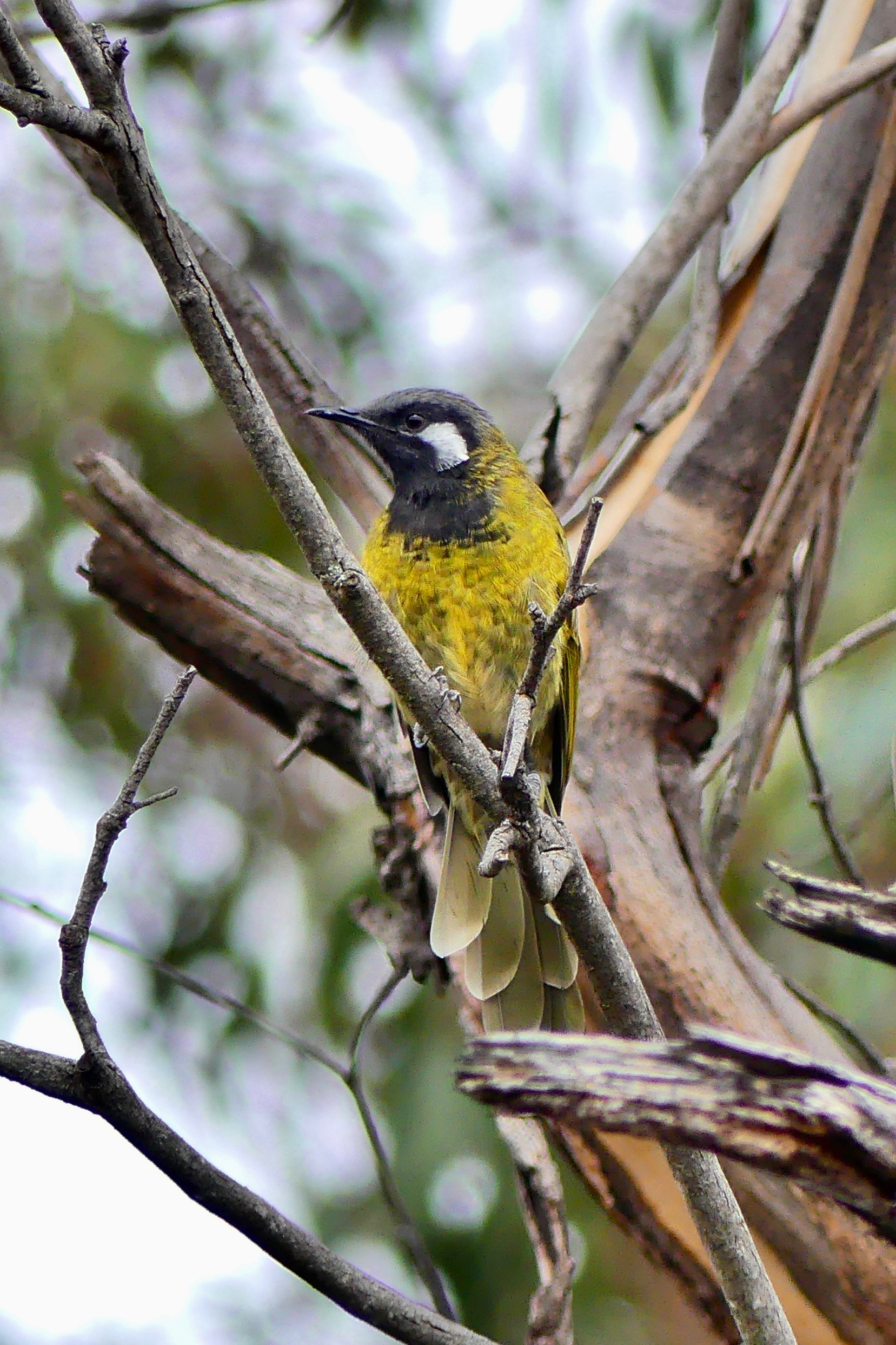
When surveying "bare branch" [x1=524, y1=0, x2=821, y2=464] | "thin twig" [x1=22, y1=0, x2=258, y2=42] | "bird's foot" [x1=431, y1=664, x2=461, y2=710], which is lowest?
"bird's foot" [x1=431, y1=664, x2=461, y2=710]

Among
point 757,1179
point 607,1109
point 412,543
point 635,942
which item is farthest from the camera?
point 412,543

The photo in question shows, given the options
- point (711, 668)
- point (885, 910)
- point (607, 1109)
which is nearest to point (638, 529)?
point (711, 668)

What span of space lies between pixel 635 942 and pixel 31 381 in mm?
3586

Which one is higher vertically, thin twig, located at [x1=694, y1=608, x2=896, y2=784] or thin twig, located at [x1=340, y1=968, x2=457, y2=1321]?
thin twig, located at [x1=694, y1=608, x2=896, y2=784]

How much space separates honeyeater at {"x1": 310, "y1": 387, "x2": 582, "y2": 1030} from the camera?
2.44 m

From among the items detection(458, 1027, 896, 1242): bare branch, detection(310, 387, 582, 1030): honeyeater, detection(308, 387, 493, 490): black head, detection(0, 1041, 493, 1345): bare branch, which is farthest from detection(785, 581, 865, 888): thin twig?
detection(458, 1027, 896, 1242): bare branch

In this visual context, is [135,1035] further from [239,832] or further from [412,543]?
[412,543]

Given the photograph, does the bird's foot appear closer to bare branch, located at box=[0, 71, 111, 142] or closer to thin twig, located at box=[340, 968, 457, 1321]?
thin twig, located at box=[340, 968, 457, 1321]

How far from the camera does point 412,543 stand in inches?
114

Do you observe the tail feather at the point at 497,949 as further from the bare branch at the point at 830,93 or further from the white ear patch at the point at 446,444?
the bare branch at the point at 830,93

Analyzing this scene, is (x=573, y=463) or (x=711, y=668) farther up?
(x=573, y=463)

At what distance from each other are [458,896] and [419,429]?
1.28 m

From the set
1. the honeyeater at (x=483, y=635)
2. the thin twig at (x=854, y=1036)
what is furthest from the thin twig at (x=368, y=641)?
the thin twig at (x=854, y=1036)

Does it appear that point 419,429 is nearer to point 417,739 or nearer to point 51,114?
point 417,739
